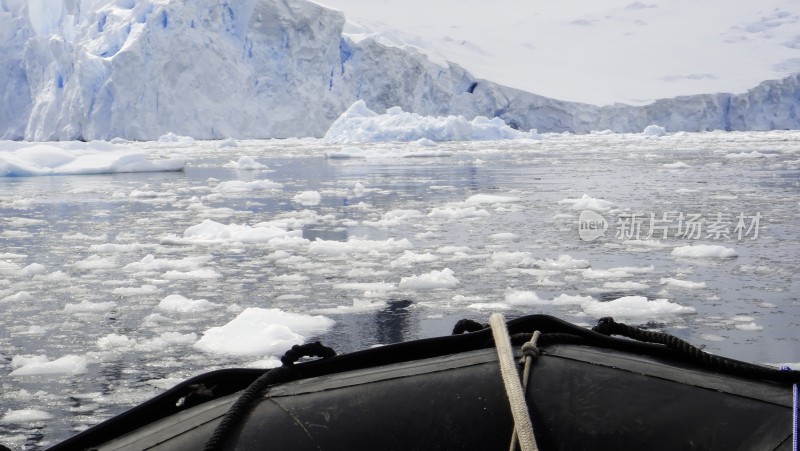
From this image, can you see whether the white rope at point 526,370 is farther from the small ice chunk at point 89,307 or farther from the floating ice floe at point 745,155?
the floating ice floe at point 745,155

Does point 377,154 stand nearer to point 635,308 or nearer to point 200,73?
point 200,73

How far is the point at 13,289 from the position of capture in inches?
207

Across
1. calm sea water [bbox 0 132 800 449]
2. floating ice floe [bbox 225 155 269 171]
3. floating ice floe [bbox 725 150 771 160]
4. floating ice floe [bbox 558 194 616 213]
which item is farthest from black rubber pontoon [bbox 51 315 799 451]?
floating ice floe [bbox 725 150 771 160]

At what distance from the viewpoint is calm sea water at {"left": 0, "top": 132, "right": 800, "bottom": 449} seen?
12.0 feet

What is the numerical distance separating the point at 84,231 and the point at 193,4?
2411cm

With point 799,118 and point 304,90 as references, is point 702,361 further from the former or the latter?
point 799,118

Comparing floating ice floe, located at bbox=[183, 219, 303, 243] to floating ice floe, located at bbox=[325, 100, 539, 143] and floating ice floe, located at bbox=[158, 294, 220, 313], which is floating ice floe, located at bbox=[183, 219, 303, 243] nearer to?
floating ice floe, located at bbox=[158, 294, 220, 313]

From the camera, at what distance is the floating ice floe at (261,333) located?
371 centimetres

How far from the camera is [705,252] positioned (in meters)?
6.21

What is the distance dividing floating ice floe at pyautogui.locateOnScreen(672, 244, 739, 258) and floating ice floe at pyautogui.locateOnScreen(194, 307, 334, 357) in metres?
3.28

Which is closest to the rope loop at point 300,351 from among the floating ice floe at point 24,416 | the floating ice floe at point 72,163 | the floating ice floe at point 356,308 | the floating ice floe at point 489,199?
the floating ice floe at point 24,416

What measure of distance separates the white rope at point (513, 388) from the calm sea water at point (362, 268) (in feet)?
6.29

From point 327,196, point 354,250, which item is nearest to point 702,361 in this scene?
point 354,250

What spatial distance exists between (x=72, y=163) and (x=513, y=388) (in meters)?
19.2
